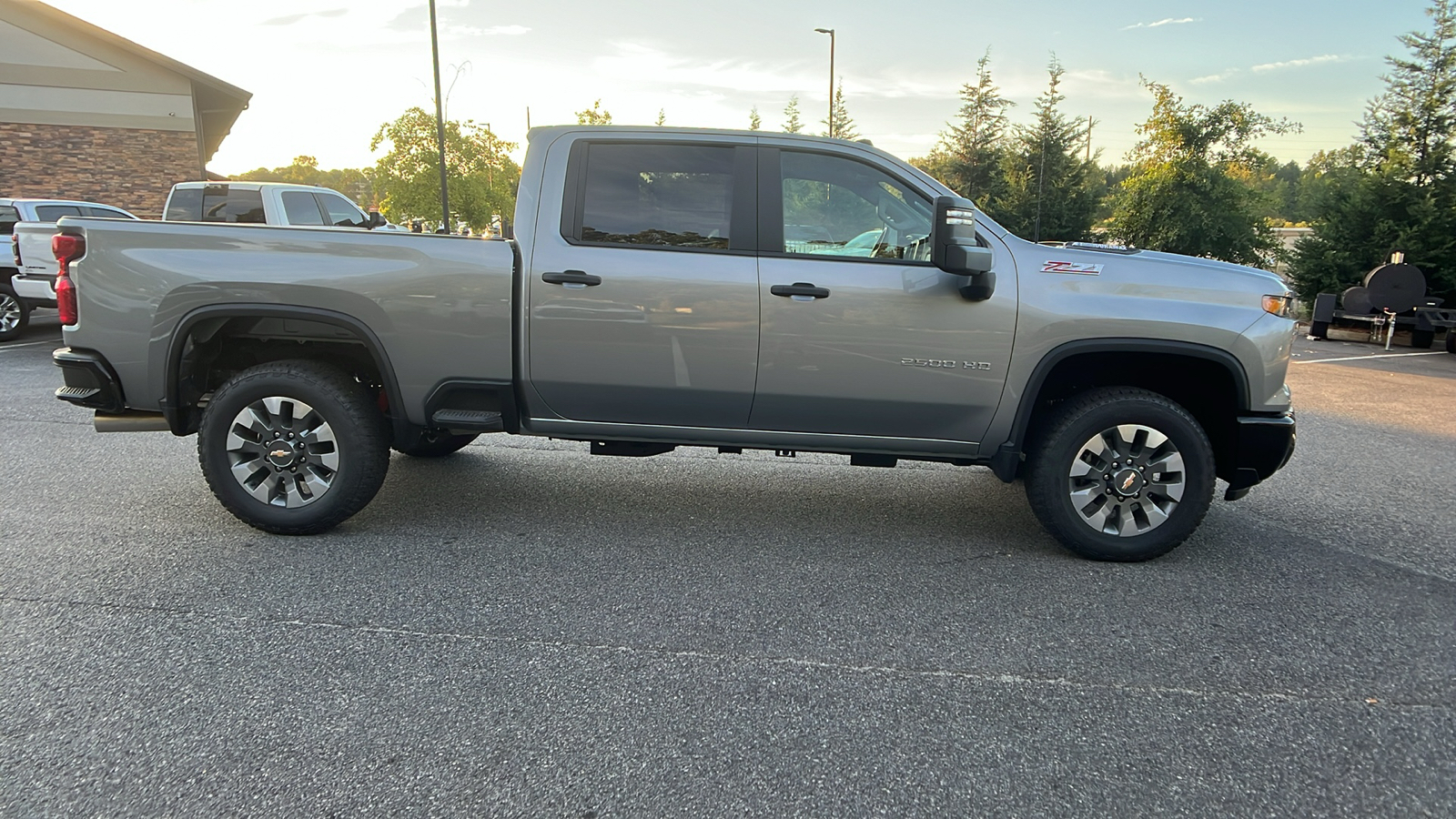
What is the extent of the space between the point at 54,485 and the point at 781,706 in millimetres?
4769

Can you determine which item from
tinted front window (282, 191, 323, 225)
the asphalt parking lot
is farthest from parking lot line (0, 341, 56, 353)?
the asphalt parking lot

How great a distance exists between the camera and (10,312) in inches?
460

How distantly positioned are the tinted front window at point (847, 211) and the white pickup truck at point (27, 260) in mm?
10044

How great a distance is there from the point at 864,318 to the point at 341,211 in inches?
434

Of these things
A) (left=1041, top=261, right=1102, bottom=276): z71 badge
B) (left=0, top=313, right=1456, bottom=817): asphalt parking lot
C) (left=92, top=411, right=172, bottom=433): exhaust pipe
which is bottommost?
(left=0, top=313, right=1456, bottom=817): asphalt parking lot

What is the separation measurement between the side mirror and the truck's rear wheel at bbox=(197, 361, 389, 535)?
2858 millimetres

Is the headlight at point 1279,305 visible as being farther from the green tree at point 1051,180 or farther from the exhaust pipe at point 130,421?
the green tree at point 1051,180

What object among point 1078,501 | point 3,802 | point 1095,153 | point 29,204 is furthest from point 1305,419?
point 1095,153

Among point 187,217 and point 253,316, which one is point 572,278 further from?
point 187,217

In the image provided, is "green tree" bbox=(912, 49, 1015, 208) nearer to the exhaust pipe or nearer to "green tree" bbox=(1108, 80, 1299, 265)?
"green tree" bbox=(1108, 80, 1299, 265)

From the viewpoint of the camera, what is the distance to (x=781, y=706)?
287 centimetres

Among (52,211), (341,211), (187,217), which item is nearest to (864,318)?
(187,217)

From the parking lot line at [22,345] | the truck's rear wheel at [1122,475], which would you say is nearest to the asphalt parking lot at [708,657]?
the truck's rear wheel at [1122,475]

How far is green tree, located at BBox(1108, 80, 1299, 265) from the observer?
2169 centimetres
